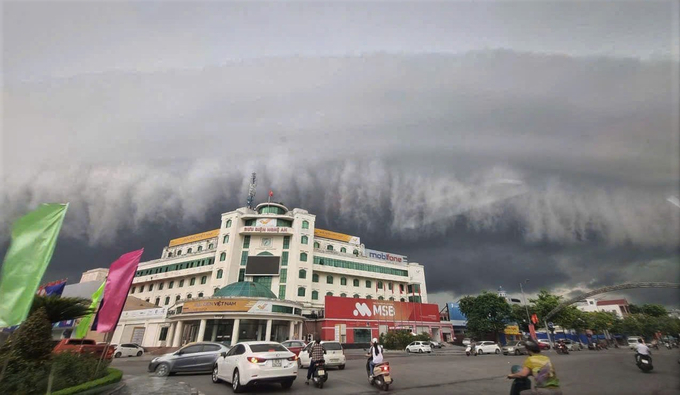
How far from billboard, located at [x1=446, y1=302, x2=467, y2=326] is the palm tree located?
2339 inches

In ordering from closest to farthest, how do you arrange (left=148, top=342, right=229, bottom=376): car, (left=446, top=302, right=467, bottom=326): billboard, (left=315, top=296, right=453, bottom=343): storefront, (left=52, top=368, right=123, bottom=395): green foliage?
(left=52, top=368, right=123, bottom=395): green foliage
(left=148, top=342, right=229, bottom=376): car
(left=315, top=296, right=453, bottom=343): storefront
(left=446, top=302, right=467, bottom=326): billboard

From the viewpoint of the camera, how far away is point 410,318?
46.0 metres

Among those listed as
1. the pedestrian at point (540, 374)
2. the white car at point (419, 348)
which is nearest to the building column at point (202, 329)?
the white car at point (419, 348)

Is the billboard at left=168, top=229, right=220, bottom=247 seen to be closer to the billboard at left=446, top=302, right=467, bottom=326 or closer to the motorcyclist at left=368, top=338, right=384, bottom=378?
the billboard at left=446, top=302, right=467, bottom=326

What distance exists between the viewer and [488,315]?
47.4 m

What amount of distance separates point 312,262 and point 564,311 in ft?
127

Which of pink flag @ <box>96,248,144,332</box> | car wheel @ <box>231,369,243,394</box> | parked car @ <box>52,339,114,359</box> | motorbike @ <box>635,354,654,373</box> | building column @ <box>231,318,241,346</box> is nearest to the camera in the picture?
car wheel @ <box>231,369,243,394</box>

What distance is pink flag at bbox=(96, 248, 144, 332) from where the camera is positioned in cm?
1058

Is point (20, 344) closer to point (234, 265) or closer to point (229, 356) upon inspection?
point (229, 356)

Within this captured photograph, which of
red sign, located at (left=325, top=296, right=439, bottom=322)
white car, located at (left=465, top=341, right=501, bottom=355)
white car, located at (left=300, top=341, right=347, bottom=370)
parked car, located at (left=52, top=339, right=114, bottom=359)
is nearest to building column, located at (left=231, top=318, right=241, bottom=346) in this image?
red sign, located at (left=325, top=296, right=439, bottom=322)

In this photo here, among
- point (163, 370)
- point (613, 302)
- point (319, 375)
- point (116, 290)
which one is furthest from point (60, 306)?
point (613, 302)

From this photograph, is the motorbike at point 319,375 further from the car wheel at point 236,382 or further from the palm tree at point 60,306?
the palm tree at point 60,306

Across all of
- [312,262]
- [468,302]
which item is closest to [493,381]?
[312,262]

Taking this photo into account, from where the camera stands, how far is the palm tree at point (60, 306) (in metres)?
8.59
